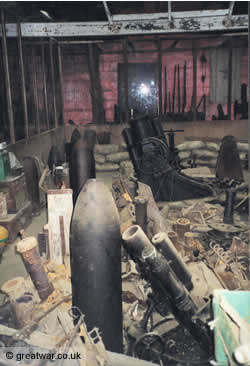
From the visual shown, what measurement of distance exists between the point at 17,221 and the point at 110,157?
5.07m

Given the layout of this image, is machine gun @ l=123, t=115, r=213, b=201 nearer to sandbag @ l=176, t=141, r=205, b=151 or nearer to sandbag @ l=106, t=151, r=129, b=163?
sandbag @ l=176, t=141, r=205, b=151

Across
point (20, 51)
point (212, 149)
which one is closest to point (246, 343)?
point (20, 51)

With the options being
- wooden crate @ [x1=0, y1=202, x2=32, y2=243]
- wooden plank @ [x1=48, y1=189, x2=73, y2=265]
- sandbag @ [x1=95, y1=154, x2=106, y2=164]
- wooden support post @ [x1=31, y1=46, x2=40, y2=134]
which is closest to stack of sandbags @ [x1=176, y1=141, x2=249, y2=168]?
sandbag @ [x1=95, y1=154, x2=106, y2=164]

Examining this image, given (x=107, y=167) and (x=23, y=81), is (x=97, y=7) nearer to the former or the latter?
(x=23, y=81)

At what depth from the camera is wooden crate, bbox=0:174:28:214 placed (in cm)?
500

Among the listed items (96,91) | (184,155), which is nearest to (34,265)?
(184,155)

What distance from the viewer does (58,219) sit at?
3.46 metres

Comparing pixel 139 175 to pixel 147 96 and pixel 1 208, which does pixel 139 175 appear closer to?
pixel 1 208

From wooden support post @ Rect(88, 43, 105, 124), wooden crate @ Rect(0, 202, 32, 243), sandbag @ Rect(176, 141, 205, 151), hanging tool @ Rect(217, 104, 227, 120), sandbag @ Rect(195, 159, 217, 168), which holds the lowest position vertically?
wooden crate @ Rect(0, 202, 32, 243)

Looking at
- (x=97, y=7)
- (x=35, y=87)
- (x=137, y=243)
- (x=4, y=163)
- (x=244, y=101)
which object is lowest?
(x=137, y=243)

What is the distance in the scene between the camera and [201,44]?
1166cm

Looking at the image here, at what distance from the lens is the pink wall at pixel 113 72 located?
1177 centimetres

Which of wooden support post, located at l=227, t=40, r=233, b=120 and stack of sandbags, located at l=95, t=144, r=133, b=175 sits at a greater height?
wooden support post, located at l=227, t=40, r=233, b=120

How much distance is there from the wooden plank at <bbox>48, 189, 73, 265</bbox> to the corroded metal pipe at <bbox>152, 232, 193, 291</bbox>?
126 centimetres
